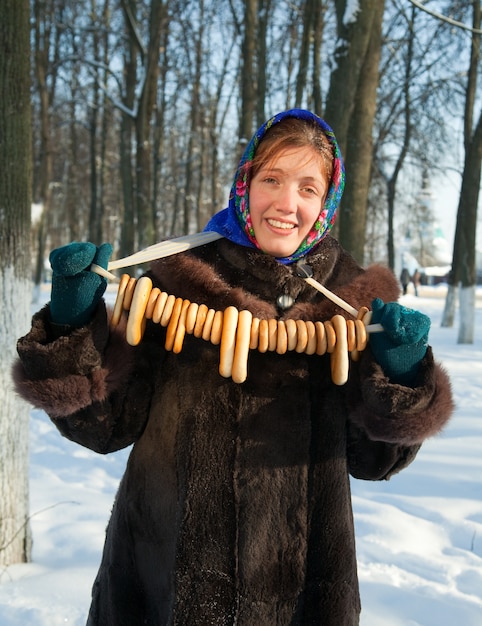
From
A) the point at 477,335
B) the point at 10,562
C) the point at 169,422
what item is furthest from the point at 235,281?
the point at 477,335

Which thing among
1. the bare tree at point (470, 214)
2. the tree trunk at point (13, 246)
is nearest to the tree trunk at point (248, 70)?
the bare tree at point (470, 214)

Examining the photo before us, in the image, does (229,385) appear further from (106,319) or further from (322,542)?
(322,542)

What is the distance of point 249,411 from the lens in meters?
1.53

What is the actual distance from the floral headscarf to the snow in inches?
79.4

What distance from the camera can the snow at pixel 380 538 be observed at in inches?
113

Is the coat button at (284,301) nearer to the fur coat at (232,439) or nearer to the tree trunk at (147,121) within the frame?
the fur coat at (232,439)

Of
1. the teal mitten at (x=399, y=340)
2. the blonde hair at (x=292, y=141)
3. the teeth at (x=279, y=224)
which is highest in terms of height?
the blonde hair at (x=292, y=141)

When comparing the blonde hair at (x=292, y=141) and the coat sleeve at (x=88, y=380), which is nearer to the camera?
the coat sleeve at (x=88, y=380)

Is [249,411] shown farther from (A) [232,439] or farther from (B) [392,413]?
(B) [392,413]

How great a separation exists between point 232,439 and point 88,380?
0.38 m

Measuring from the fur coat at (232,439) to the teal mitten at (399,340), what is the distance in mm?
36

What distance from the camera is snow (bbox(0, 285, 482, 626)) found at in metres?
2.86

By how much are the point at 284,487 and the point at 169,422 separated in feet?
1.09

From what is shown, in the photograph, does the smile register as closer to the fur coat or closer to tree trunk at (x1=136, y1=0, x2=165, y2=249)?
the fur coat
